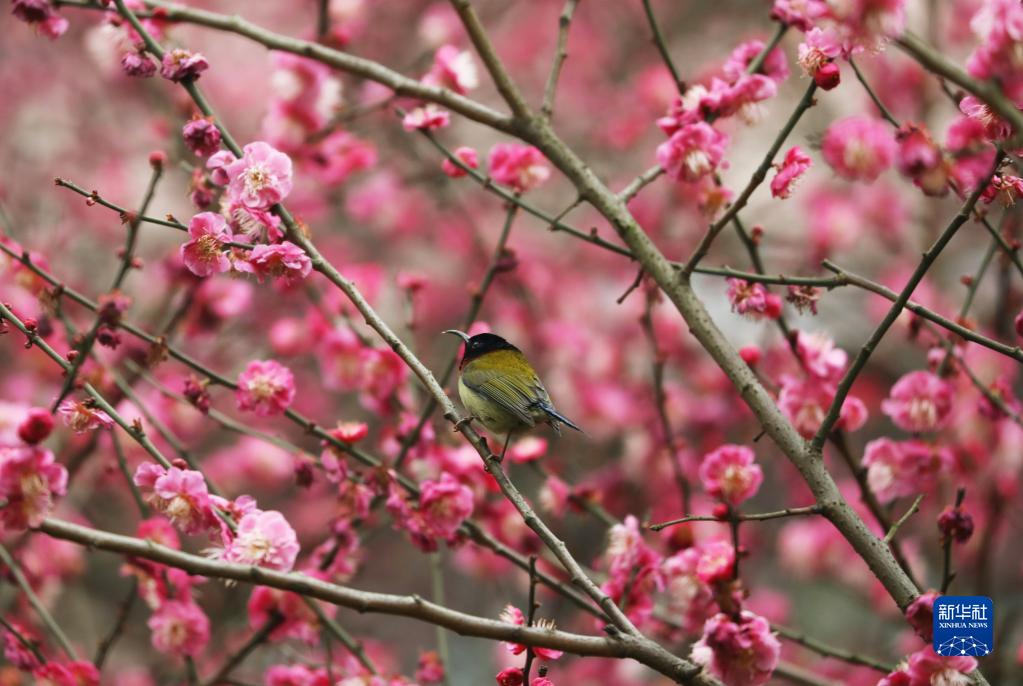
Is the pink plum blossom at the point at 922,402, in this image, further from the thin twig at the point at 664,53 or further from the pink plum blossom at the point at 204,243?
the pink plum blossom at the point at 204,243

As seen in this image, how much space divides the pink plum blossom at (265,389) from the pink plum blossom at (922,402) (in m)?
1.56

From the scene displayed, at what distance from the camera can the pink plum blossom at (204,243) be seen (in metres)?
1.95

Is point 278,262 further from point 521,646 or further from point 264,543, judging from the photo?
point 521,646

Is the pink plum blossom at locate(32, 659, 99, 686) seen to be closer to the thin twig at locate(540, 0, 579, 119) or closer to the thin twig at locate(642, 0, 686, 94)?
the thin twig at locate(540, 0, 579, 119)

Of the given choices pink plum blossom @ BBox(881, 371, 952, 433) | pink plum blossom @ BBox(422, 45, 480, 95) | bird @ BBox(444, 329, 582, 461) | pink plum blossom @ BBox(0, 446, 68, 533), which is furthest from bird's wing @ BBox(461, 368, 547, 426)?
pink plum blossom @ BBox(0, 446, 68, 533)

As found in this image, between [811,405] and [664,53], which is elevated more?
[664,53]

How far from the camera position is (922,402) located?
2586mm

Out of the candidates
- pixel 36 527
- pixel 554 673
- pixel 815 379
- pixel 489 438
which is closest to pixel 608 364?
pixel 554 673

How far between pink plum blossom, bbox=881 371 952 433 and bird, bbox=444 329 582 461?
0.89 meters

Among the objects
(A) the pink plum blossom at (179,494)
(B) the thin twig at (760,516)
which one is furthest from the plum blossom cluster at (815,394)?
(A) the pink plum blossom at (179,494)

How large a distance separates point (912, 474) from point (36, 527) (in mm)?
2101

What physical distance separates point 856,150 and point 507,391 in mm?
1141

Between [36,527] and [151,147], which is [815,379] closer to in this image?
[36,527]

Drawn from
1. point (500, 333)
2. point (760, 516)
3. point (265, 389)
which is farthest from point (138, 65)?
point (500, 333)
